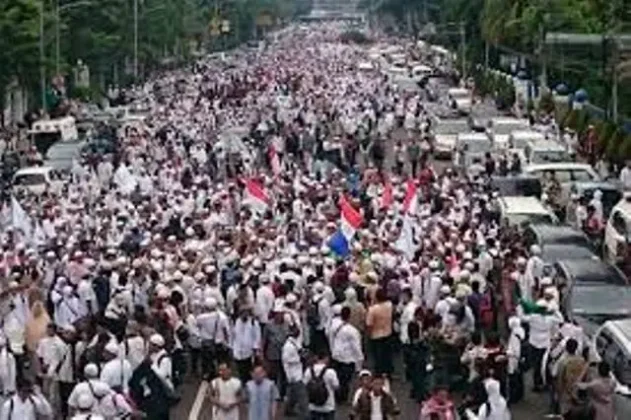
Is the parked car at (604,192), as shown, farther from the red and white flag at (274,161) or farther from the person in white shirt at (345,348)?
the person in white shirt at (345,348)

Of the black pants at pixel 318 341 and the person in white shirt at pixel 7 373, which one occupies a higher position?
the person in white shirt at pixel 7 373

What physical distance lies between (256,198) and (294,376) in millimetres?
13332

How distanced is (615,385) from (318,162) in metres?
26.0

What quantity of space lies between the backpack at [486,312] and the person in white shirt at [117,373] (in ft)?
15.7

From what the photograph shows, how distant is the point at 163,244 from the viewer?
25438mm

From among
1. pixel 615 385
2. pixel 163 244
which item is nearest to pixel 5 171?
pixel 163 244

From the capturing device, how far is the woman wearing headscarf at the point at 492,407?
1577cm

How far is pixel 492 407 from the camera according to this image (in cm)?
1585

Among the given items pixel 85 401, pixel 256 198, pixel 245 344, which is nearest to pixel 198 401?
pixel 245 344

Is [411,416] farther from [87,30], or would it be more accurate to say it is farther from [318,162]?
[87,30]

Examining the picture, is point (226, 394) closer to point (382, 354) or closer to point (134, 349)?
point (134, 349)

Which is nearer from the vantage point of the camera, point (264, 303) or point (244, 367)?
point (244, 367)

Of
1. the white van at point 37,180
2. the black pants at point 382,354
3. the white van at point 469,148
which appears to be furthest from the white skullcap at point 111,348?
the white van at point 469,148

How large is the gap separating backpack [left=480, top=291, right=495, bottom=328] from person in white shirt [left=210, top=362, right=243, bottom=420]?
4.46m
